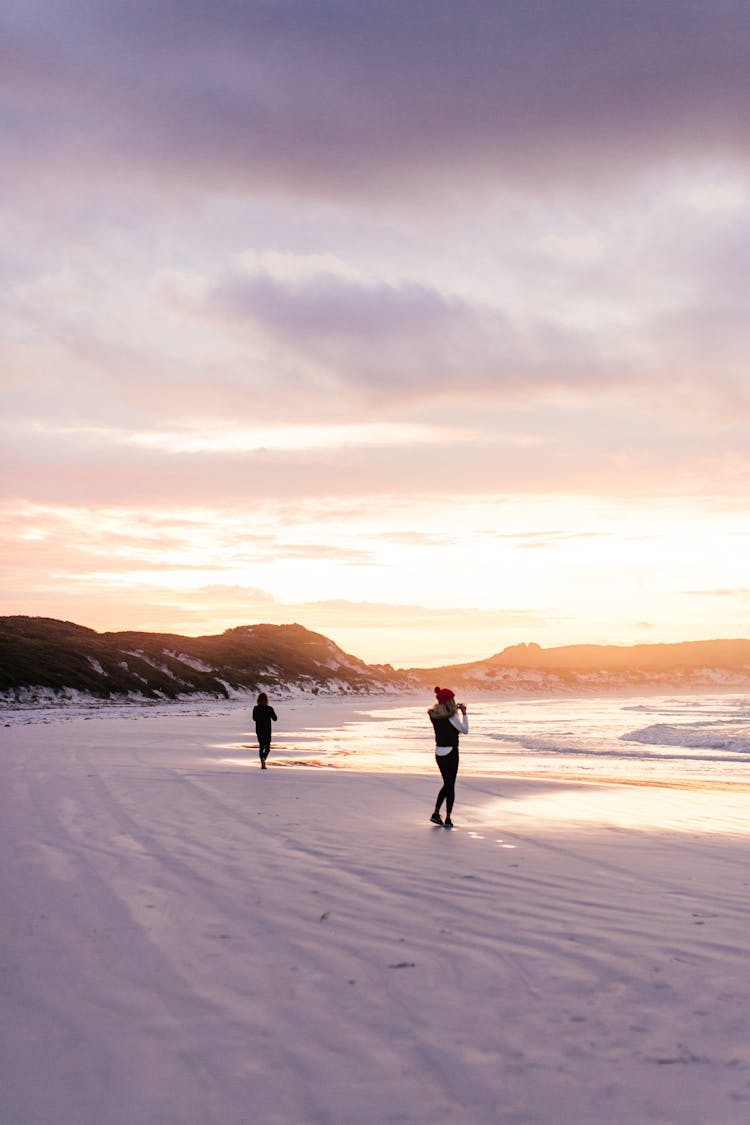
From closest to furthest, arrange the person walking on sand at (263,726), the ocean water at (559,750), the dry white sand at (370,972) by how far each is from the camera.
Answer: the dry white sand at (370,972), the person walking on sand at (263,726), the ocean water at (559,750)

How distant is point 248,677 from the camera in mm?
110250

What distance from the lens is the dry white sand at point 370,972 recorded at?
4500 mm

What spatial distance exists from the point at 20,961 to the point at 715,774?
65.8 feet

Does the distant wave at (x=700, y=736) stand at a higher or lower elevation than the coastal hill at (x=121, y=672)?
lower

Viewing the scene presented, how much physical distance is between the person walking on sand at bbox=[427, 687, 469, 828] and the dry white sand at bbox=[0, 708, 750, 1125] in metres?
0.65

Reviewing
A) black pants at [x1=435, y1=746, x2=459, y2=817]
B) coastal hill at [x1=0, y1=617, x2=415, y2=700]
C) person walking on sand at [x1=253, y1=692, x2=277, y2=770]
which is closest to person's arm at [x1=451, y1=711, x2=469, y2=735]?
black pants at [x1=435, y1=746, x2=459, y2=817]

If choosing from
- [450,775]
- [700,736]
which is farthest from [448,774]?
[700,736]

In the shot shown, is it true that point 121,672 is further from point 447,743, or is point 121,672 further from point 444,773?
point 444,773

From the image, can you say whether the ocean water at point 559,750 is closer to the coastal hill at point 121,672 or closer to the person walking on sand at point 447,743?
the person walking on sand at point 447,743

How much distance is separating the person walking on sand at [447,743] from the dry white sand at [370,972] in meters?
0.65

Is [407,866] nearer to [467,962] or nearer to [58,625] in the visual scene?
[467,962]

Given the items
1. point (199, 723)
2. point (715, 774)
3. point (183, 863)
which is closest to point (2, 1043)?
point (183, 863)

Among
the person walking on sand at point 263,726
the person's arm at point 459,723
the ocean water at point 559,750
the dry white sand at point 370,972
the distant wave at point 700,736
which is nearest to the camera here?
the dry white sand at point 370,972

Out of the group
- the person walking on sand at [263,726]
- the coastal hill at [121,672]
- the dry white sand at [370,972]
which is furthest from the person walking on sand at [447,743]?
the coastal hill at [121,672]
